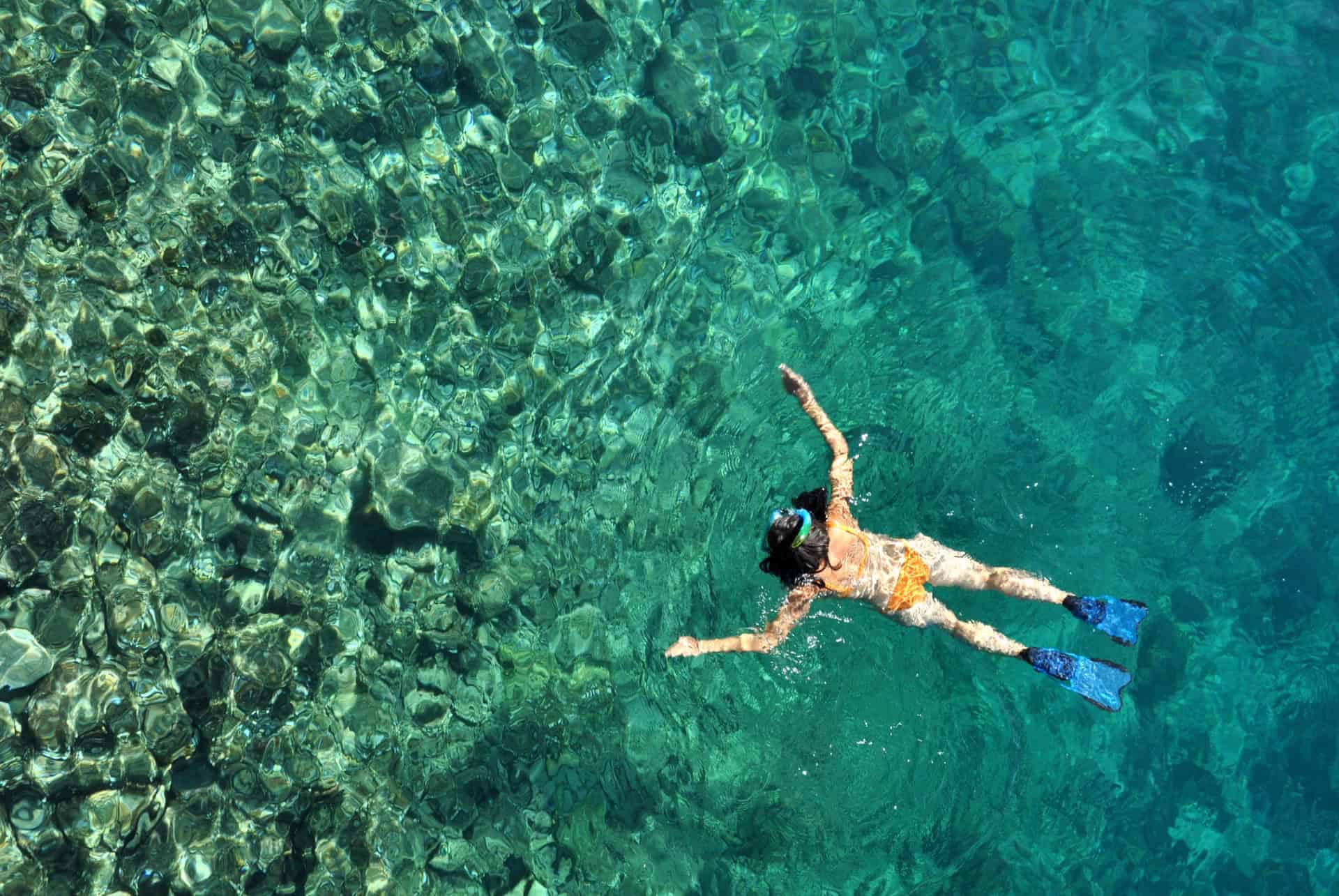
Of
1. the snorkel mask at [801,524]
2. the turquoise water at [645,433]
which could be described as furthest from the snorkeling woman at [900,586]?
the turquoise water at [645,433]

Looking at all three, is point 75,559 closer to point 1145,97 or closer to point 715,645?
point 715,645

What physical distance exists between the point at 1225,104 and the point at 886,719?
20.1ft

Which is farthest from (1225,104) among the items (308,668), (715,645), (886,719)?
(308,668)

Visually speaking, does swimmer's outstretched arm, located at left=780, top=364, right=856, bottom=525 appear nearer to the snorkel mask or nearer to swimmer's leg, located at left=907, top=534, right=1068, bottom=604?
swimmer's leg, located at left=907, top=534, right=1068, bottom=604

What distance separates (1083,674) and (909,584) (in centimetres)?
132

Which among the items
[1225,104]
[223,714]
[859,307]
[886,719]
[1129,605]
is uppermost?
[1225,104]

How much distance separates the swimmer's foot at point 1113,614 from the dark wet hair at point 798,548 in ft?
6.37

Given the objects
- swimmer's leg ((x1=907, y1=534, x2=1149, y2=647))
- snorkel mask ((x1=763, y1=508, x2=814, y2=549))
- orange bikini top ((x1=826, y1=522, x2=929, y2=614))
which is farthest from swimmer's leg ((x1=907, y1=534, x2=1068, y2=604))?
snorkel mask ((x1=763, y1=508, x2=814, y2=549))

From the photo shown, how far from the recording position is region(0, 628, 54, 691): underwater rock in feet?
20.6

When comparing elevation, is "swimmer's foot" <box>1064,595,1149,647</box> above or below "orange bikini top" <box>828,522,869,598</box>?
below

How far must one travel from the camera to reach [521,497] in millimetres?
7254

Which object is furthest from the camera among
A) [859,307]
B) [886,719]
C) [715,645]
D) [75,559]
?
[859,307]

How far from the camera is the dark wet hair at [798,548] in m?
5.53

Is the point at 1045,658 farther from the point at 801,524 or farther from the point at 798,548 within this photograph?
the point at 801,524
